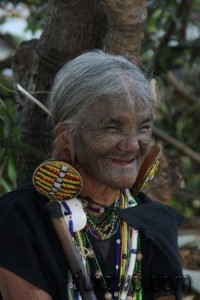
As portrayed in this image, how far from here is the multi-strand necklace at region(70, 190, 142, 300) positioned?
9.81 feet

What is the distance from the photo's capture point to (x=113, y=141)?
2.91 m

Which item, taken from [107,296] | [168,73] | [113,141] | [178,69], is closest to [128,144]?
[113,141]

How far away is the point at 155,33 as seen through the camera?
238 inches

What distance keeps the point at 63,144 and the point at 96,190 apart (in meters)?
0.20

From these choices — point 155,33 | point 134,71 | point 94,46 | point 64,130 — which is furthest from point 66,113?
point 155,33

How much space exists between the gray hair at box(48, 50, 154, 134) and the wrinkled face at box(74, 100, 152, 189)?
0.09ft

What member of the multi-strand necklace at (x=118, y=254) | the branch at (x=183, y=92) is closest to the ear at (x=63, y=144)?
the multi-strand necklace at (x=118, y=254)

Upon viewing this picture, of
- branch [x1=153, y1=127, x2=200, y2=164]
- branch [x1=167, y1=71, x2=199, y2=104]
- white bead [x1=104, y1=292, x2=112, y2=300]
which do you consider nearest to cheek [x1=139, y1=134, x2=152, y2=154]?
white bead [x1=104, y1=292, x2=112, y2=300]

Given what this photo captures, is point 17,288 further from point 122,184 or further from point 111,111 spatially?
point 111,111

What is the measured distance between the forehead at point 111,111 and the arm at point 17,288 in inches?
23.0

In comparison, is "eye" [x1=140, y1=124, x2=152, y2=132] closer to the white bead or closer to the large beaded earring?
the large beaded earring

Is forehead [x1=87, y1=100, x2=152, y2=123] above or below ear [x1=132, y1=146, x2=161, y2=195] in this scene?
above

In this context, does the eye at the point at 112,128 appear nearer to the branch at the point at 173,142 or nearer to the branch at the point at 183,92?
the branch at the point at 173,142

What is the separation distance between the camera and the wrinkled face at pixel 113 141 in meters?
2.90
